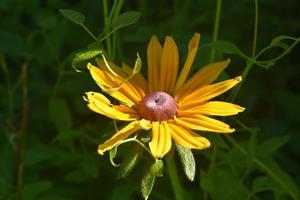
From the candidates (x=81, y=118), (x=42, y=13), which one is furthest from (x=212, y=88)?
(x=42, y=13)

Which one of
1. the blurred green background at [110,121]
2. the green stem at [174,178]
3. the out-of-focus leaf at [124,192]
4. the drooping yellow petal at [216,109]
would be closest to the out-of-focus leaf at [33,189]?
the blurred green background at [110,121]

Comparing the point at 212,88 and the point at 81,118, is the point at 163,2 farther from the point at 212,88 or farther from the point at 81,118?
the point at 212,88

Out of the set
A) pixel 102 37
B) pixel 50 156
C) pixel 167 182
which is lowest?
pixel 167 182

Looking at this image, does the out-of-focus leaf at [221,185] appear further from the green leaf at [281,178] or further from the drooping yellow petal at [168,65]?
the drooping yellow petal at [168,65]

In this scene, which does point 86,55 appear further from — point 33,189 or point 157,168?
point 33,189

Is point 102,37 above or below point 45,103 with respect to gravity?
above

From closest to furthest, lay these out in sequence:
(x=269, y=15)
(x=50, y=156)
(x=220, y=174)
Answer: (x=220, y=174)
(x=50, y=156)
(x=269, y=15)

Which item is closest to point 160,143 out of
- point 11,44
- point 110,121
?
point 110,121

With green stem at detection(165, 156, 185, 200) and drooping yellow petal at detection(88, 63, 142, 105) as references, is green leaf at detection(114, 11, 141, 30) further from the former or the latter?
green stem at detection(165, 156, 185, 200)

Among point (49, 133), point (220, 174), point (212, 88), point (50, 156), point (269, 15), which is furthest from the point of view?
point (269, 15)
